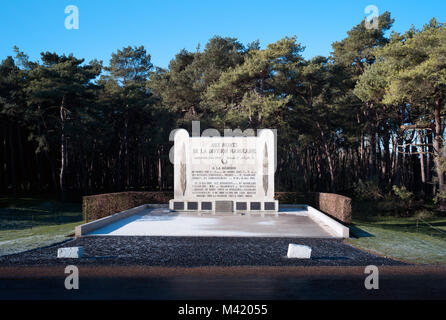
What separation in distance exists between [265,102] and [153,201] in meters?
→ 11.2

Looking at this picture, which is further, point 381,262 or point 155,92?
point 155,92

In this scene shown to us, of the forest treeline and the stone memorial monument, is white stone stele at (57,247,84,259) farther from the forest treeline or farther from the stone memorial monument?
the forest treeline

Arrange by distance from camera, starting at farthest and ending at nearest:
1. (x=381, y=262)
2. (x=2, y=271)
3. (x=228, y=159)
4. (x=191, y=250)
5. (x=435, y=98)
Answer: (x=435, y=98) < (x=228, y=159) < (x=191, y=250) < (x=381, y=262) < (x=2, y=271)

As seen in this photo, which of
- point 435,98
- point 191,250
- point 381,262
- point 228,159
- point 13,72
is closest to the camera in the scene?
point 381,262

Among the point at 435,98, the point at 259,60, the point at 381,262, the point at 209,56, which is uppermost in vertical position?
the point at 209,56

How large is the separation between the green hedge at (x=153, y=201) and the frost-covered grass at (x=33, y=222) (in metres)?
1.20

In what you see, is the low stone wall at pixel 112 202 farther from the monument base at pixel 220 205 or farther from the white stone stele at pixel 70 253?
the white stone stele at pixel 70 253

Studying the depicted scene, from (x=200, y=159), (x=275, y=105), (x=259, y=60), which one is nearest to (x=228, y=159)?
(x=200, y=159)

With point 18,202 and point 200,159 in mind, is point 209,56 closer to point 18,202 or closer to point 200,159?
point 200,159

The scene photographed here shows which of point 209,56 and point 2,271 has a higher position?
point 209,56

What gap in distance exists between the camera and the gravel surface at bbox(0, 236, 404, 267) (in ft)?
29.7

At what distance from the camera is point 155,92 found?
46906 mm

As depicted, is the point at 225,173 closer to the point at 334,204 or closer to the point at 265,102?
the point at 334,204

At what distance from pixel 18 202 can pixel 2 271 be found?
27028 millimetres
